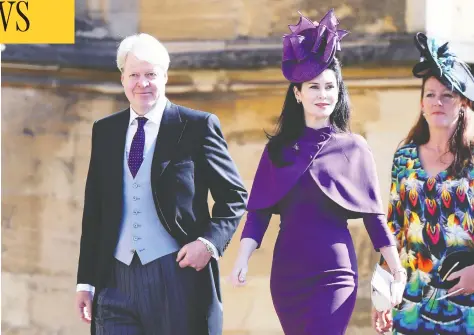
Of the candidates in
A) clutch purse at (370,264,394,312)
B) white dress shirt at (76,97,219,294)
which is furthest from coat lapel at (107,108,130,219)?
clutch purse at (370,264,394,312)

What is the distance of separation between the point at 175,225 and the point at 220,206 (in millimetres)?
233

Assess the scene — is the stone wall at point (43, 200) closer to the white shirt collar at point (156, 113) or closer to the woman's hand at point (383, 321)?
the white shirt collar at point (156, 113)

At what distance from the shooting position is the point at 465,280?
5.45 meters

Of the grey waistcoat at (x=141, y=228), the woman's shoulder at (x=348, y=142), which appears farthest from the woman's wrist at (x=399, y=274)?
the grey waistcoat at (x=141, y=228)

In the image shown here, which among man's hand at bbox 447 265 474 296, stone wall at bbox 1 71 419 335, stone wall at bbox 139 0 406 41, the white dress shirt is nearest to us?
man's hand at bbox 447 265 474 296

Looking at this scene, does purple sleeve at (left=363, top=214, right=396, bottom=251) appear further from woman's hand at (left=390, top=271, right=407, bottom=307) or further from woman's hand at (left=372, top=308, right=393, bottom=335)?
woman's hand at (left=372, top=308, right=393, bottom=335)

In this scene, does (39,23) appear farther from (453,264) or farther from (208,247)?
(453,264)

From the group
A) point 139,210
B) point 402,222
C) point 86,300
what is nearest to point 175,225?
point 139,210

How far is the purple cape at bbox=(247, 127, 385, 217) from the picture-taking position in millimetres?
5254

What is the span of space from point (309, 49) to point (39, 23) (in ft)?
9.76

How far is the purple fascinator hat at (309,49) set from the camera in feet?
17.3

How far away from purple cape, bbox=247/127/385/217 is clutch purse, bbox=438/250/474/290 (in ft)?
1.25

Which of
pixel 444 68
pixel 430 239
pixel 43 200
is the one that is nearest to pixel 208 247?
pixel 430 239

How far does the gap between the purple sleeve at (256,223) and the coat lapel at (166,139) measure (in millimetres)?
424
